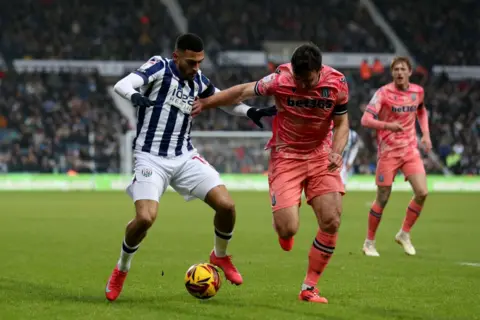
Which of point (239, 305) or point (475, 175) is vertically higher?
point (239, 305)

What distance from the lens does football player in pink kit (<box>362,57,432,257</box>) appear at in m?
11.3

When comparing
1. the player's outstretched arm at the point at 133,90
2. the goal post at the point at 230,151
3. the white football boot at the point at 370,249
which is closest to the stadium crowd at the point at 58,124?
the goal post at the point at 230,151

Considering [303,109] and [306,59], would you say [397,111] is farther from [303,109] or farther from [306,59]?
[306,59]

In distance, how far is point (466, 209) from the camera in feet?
66.9

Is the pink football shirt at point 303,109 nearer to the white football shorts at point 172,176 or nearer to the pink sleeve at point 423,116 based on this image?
the white football shorts at point 172,176

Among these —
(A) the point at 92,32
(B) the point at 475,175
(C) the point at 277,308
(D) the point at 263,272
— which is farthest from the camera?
(A) the point at 92,32

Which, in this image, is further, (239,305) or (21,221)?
(21,221)

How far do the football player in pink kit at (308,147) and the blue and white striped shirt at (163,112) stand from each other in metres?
0.17

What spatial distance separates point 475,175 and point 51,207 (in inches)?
615

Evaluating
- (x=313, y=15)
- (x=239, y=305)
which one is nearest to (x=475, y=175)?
(x=313, y=15)

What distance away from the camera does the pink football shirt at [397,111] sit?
11414mm

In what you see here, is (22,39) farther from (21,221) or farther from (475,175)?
(21,221)

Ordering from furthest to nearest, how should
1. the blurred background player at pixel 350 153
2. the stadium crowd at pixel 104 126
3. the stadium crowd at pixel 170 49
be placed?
the stadium crowd at pixel 170 49
the stadium crowd at pixel 104 126
the blurred background player at pixel 350 153

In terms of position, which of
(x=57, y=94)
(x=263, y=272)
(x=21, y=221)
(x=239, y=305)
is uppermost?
(x=239, y=305)
